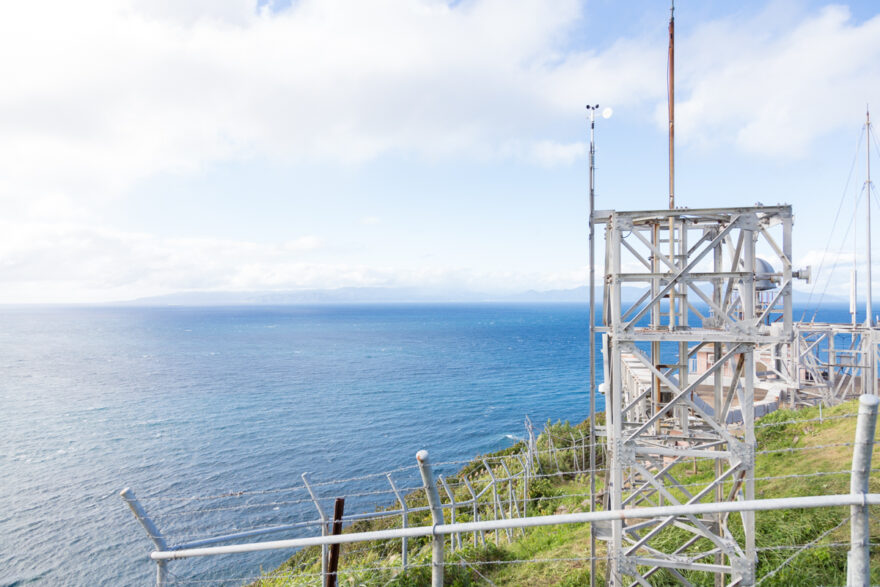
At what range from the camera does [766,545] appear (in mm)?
8180

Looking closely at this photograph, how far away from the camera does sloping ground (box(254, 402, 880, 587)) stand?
7164mm

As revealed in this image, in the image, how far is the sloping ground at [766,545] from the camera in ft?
23.5

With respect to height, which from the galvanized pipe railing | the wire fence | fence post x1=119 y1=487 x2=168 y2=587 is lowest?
the wire fence

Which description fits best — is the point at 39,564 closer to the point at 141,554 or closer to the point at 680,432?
the point at 141,554

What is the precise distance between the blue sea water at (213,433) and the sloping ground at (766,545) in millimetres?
3707

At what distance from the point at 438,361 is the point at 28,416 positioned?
173 feet

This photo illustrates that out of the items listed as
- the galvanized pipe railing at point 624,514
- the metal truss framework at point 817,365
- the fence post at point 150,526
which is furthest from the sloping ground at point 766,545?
the metal truss framework at point 817,365

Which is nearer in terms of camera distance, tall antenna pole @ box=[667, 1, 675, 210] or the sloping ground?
the sloping ground

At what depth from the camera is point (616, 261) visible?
7.34 metres

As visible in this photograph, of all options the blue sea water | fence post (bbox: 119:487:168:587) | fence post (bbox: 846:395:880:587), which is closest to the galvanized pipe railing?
fence post (bbox: 846:395:880:587)

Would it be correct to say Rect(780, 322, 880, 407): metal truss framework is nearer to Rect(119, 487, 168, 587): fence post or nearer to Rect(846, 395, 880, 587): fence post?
Rect(846, 395, 880, 587): fence post

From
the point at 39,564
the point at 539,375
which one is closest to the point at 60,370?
the point at 39,564

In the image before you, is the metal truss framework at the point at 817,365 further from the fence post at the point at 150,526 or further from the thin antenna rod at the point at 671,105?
the fence post at the point at 150,526

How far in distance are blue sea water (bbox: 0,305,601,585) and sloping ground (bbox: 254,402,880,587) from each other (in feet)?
12.2
